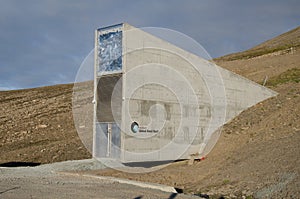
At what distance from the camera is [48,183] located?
1234 cm

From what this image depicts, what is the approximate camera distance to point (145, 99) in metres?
14.7

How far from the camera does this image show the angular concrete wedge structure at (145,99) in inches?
552

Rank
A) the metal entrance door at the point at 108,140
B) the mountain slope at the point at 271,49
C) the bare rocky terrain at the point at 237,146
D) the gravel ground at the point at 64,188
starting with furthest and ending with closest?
the mountain slope at the point at 271,49 → the metal entrance door at the point at 108,140 → the bare rocky terrain at the point at 237,146 → the gravel ground at the point at 64,188

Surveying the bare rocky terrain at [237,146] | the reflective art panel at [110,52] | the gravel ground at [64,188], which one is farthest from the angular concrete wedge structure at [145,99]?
the gravel ground at [64,188]

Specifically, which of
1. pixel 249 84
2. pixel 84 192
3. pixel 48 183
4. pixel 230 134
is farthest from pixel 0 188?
pixel 249 84

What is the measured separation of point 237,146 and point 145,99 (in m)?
6.42

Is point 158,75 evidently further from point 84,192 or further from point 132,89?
point 84,192

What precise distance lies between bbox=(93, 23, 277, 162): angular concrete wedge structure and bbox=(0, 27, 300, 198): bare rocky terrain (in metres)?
1.23

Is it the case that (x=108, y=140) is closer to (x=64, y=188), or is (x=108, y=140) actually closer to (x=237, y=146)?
(x=64, y=188)

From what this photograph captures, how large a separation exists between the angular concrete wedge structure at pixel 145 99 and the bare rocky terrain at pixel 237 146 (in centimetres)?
123

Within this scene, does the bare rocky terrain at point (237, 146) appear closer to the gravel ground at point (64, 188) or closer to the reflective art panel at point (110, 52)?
the gravel ground at point (64, 188)

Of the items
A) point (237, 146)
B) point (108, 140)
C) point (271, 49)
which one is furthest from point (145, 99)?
point (271, 49)

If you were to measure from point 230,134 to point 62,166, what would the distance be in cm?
931

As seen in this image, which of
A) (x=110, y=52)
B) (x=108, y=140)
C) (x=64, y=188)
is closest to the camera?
(x=64, y=188)
